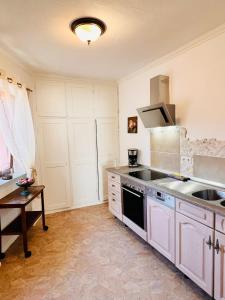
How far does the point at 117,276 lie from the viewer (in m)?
1.99

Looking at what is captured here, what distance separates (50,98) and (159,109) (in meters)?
2.00

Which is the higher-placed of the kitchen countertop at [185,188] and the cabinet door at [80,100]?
the cabinet door at [80,100]

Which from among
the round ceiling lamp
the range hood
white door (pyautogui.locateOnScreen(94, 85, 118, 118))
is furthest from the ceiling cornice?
the round ceiling lamp

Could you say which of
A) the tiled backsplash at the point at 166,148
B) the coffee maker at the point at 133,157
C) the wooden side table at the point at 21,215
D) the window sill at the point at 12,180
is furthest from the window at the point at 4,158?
the tiled backsplash at the point at 166,148

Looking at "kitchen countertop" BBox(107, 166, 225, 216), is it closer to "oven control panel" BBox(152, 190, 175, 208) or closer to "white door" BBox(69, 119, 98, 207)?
"oven control panel" BBox(152, 190, 175, 208)

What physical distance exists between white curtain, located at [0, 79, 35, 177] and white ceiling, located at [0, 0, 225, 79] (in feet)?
1.65

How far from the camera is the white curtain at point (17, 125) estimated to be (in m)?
2.41

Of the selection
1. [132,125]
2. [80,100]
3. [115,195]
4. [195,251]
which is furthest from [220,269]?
[80,100]

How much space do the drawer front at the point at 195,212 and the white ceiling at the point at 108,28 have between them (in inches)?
66.5

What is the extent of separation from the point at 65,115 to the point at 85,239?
212 cm

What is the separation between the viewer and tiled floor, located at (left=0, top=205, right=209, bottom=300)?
178 cm

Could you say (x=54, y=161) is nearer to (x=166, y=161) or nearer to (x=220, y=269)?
(x=166, y=161)

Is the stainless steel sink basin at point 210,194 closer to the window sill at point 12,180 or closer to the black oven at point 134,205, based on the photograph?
the black oven at point 134,205

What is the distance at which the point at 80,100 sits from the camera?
365 centimetres
